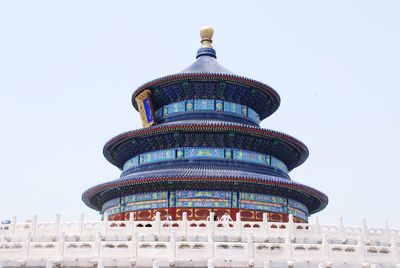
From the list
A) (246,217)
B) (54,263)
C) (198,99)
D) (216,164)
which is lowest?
(54,263)

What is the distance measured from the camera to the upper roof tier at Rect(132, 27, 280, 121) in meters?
37.7

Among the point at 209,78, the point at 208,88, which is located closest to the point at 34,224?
the point at 209,78

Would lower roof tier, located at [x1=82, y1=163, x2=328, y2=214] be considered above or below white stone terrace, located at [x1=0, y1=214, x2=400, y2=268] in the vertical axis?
above

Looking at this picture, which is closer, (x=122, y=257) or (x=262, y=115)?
(x=122, y=257)

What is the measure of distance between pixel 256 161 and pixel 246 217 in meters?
4.72

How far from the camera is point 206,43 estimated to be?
1746 inches

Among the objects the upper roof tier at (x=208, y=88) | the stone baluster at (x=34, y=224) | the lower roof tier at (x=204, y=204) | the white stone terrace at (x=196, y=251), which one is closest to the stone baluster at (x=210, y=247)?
the white stone terrace at (x=196, y=251)

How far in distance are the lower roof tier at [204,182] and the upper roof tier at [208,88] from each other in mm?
5963

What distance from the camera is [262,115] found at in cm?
4350

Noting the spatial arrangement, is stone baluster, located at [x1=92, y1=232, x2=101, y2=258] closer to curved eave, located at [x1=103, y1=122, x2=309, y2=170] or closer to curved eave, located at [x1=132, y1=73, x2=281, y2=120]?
curved eave, located at [x1=103, y1=122, x2=309, y2=170]

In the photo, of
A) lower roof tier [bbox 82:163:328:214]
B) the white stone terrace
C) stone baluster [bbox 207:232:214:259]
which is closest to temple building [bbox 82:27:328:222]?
lower roof tier [bbox 82:163:328:214]

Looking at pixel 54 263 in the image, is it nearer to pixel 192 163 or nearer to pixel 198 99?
pixel 192 163

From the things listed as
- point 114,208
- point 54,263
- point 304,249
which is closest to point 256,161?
point 114,208

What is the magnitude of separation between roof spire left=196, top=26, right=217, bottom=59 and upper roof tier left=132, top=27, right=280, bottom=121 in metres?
1.64
